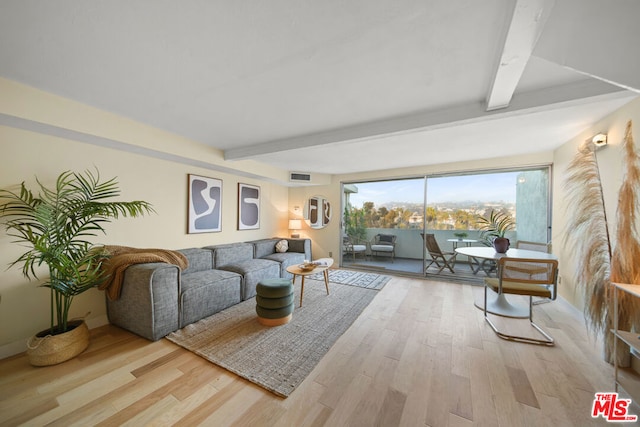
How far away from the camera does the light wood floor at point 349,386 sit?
130 centimetres

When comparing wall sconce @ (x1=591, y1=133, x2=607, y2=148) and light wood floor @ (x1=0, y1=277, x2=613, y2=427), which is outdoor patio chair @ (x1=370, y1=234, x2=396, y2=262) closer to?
light wood floor @ (x1=0, y1=277, x2=613, y2=427)

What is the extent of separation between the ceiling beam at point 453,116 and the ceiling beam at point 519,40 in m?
0.29

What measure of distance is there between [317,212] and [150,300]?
391 cm

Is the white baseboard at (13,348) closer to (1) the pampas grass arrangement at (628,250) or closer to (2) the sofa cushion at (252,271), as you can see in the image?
(2) the sofa cushion at (252,271)

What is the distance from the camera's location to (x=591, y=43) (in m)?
1.10

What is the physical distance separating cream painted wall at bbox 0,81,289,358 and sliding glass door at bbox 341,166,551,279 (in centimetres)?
349

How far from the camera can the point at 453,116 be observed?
2.08m

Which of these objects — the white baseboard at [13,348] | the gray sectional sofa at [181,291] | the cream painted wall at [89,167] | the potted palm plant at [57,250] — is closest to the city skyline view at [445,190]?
the gray sectional sofa at [181,291]

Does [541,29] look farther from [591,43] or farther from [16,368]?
[16,368]

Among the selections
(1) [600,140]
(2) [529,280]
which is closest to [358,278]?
(2) [529,280]

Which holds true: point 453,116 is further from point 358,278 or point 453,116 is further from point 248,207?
point 248,207

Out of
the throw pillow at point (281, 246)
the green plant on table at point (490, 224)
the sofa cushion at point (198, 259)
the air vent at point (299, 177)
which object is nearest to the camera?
the sofa cushion at point (198, 259)

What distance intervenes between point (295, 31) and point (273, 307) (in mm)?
2434

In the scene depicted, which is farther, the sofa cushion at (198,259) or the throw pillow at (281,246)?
the throw pillow at (281,246)
